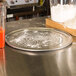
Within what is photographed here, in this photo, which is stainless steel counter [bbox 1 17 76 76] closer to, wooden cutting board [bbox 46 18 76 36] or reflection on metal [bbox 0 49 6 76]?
reflection on metal [bbox 0 49 6 76]

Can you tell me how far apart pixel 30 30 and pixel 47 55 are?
1.11 feet

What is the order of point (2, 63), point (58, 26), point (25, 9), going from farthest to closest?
point (25, 9) < point (58, 26) < point (2, 63)

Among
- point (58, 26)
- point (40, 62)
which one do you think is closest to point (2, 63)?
point (40, 62)

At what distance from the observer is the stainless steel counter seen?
0.66 meters


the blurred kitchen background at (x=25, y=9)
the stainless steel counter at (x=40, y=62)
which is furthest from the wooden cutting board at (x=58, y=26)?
the blurred kitchen background at (x=25, y=9)

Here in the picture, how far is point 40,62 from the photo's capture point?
0.73 metres

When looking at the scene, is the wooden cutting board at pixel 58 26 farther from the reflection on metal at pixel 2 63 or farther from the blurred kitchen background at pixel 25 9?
the blurred kitchen background at pixel 25 9

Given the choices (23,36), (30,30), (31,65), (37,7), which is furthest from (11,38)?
(37,7)

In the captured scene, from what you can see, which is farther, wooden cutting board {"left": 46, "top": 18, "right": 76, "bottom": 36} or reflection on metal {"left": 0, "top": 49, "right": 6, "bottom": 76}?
wooden cutting board {"left": 46, "top": 18, "right": 76, "bottom": 36}

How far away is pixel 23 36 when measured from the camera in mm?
990

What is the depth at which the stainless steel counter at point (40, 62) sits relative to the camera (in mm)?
657

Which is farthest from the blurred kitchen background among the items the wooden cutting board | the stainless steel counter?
the stainless steel counter

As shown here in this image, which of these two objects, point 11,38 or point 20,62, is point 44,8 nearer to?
point 11,38

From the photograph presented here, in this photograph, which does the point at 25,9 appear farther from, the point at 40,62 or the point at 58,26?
the point at 40,62
